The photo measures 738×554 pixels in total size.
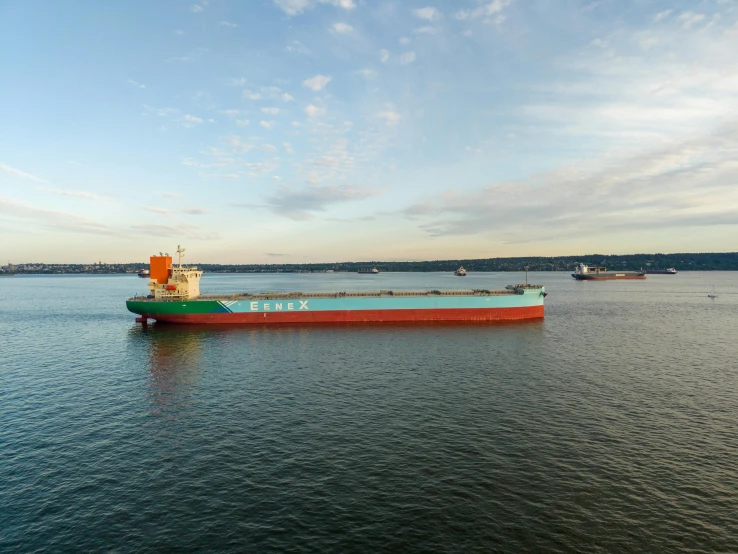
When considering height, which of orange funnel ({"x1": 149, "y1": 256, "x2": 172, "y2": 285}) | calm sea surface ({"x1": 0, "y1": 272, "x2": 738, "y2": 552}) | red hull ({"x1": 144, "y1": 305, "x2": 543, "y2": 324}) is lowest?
calm sea surface ({"x1": 0, "y1": 272, "x2": 738, "y2": 552})

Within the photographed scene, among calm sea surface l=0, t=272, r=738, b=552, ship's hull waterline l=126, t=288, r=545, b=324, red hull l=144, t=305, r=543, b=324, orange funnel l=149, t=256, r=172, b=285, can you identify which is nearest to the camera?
calm sea surface l=0, t=272, r=738, b=552

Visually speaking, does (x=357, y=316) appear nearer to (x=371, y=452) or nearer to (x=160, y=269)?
(x=160, y=269)

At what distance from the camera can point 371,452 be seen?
83.9ft

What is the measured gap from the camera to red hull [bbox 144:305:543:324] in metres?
76.4

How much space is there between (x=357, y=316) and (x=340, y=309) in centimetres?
381

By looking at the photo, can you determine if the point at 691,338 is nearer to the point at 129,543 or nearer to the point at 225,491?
the point at 225,491

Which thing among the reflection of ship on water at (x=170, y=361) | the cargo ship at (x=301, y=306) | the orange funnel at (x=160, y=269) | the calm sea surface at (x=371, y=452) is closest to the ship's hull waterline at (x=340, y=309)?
the cargo ship at (x=301, y=306)

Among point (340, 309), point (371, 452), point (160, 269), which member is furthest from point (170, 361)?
point (371, 452)

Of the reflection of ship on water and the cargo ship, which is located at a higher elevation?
the cargo ship

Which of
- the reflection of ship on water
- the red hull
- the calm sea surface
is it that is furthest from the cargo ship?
the calm sea surface

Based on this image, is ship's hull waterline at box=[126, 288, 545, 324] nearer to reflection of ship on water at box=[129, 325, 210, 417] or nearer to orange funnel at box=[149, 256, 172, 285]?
reflection of ship on water at box=[129, 325, 210, 417]

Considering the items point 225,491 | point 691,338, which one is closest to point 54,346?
point 225,491

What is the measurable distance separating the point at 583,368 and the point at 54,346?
75.1 metres

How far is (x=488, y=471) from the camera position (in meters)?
23.2
